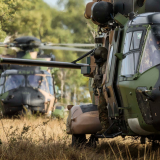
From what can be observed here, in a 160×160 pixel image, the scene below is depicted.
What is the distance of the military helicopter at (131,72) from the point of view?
4.84 meters

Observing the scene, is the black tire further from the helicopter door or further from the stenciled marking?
the stenciled marking

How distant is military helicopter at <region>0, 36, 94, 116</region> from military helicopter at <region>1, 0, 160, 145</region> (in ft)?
25.0

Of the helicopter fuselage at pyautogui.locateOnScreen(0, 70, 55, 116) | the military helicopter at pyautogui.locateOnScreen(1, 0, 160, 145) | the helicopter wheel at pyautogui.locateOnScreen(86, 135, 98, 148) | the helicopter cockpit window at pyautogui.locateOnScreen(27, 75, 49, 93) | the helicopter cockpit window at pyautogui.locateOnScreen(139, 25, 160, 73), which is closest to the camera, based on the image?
the military helicopter at pyautogui.locateOnScreen(1, 0, 160, 145)

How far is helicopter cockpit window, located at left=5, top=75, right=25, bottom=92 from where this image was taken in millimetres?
14188

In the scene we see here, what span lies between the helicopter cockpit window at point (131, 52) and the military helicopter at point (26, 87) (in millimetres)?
8542

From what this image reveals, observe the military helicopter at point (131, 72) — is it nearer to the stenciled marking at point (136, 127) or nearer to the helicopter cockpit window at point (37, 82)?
the stenciled marking at point (136, 127)

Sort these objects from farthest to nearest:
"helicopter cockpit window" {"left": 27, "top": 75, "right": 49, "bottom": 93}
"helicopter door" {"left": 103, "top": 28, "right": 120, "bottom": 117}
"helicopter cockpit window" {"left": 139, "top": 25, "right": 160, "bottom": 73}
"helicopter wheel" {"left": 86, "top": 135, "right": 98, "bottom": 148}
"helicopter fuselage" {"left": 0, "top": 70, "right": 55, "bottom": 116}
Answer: "helicopter cockpit window" {"left": 27, "top": 75, "right": 49, "bottom": 93}, "helicopter fuselage" {"left": 0, "top": 70, "right": 55, "bottom": 116}, "helicopter wheel" {"left": 86, "top": 135, "right": 98, "bottom": 148}, "helicopter door" {"left": 103, "top": 28, "right": 120, "bottom": 117}, "helicopter cockpit window" {"left": 139, "top": 25, "right": 160, "bottom": 73}

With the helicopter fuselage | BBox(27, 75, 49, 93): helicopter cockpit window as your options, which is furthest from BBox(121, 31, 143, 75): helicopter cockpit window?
BBox(27, 75, 49, 93): helicopter cockpit window

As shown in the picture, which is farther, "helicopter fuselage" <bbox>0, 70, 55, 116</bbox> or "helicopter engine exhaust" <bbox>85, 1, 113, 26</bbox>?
"helicopter fuselage" <bbox>0, 70, 55, 116</bbox>

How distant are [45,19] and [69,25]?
11181 mm

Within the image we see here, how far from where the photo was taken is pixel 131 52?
526 centimetres

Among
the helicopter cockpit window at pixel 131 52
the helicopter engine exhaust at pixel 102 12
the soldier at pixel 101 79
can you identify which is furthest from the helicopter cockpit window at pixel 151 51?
the soldier at pixel 101 79

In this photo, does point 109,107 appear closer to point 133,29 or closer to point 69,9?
point 133,29

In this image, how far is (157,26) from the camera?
5.21 metres
